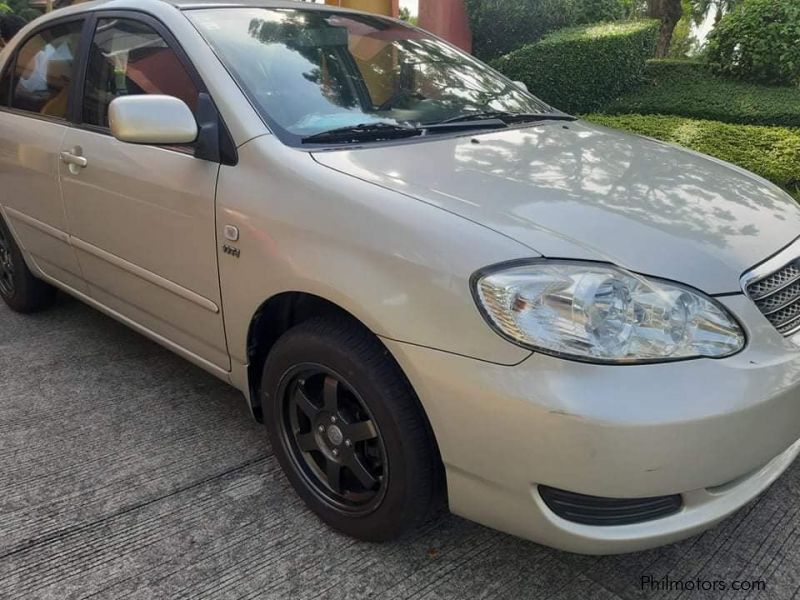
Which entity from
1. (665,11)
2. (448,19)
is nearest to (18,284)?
(448,19)

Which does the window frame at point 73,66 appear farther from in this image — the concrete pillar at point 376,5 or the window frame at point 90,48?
the concrete pillar at point 376,5

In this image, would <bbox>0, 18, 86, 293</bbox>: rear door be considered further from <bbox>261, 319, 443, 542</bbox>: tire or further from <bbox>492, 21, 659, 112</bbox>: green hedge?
<bbox>492, 21, 659, 112</bbox>: green hedge

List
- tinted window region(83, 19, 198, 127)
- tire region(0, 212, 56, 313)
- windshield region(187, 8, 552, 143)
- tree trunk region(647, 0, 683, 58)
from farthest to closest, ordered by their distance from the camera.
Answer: tree trunk region(647, 0, 683, 58) → tire region(0, 212, 56, 313) → tinted window region(83, 19, 198, 127) → windshield region(187, 8, 552, 143)

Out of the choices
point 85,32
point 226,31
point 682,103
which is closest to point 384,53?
point 226,31

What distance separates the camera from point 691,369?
1.58 meters

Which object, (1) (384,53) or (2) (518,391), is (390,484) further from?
(1) (384,53)

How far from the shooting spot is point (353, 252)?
73.2 inches

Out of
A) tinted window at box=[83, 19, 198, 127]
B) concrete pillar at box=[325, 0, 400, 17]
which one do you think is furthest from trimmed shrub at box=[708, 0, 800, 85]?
tinted window at box=[83, 19, 198, 127]

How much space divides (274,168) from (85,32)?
1593 millimetres

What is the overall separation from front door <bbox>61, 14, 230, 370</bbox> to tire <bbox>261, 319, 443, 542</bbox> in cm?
37

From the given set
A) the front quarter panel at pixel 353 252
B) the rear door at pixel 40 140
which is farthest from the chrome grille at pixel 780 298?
the rear door at pixel 40 140

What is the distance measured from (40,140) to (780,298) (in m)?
3.09

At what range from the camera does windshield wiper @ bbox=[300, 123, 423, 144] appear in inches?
87.7

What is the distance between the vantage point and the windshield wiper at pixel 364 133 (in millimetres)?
2229
